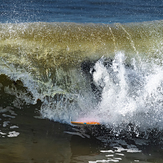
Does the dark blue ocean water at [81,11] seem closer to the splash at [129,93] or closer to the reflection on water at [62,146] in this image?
the splash at [129,93]

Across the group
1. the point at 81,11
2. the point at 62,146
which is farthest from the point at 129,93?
the point at 81,11

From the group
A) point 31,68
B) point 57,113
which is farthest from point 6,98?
point 57,113

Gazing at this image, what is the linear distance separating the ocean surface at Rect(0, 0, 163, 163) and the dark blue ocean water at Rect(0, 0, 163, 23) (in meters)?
1.83

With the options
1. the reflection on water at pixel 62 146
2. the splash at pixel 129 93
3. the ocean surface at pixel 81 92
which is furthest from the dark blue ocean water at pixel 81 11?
the reflection on water at pixel 62 146

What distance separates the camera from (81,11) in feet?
27.6

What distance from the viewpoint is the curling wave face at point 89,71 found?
4.16 m

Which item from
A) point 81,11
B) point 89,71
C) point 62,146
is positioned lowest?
point 62,146

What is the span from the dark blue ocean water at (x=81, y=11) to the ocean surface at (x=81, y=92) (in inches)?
72.1

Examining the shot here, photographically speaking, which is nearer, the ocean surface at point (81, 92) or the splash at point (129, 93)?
the ocean surface at point (81, 92)

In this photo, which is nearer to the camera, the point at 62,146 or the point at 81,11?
the point at 62,146

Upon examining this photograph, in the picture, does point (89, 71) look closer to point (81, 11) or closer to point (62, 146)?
point (62, 146)

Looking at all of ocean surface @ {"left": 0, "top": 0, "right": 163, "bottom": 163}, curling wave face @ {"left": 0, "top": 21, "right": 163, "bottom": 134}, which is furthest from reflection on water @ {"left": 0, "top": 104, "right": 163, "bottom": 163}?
curling wave face @ {"left": 0, "top": 21, "right": 163, "bottom": 134}

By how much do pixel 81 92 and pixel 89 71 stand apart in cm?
36

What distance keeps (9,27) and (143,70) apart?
2.40 m
